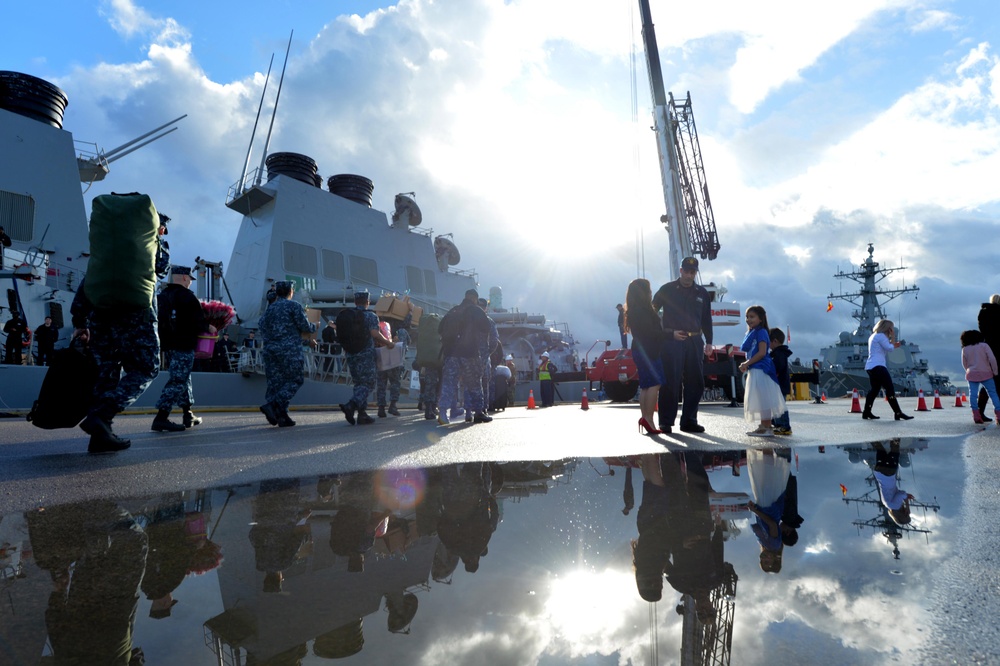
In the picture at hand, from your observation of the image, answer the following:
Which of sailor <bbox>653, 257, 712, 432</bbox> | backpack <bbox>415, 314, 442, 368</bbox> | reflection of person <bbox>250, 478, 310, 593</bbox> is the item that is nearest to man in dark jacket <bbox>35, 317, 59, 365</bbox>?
backpack <bbox>415, 314, 442, 368</bbox>

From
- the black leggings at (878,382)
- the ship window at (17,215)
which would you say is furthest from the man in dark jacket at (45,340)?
the black leggings at (878,382)

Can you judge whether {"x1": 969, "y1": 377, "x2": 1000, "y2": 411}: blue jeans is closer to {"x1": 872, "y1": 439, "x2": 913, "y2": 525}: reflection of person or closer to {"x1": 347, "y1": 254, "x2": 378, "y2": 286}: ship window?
{"x1": 872, "y1": 439, "x2": 913, "y2": 525}: reflection of person

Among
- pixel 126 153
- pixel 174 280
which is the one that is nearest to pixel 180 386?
pixel 174 280

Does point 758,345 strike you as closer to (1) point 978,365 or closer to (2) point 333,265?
(1) point 978,365

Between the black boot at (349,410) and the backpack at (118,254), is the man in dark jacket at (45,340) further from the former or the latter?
the backpack at (118,254)

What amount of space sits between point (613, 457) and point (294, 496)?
209 centimetres

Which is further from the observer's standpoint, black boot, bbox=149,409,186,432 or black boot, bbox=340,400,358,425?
black boot, bbox=340,400,358,425

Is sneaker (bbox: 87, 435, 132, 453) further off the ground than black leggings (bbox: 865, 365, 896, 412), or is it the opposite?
black leggings (bbox: 865, 365, 896, 412)

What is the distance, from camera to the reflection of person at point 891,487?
7.01 feet

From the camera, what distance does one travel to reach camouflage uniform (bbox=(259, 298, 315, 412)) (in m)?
6.71

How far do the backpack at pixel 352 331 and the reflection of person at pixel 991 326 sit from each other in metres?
7.79

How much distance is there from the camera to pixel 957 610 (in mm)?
1222

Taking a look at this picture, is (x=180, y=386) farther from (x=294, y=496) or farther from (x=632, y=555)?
(x=632, y=555)

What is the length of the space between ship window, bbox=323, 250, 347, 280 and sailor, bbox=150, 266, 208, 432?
1625 centimetres
